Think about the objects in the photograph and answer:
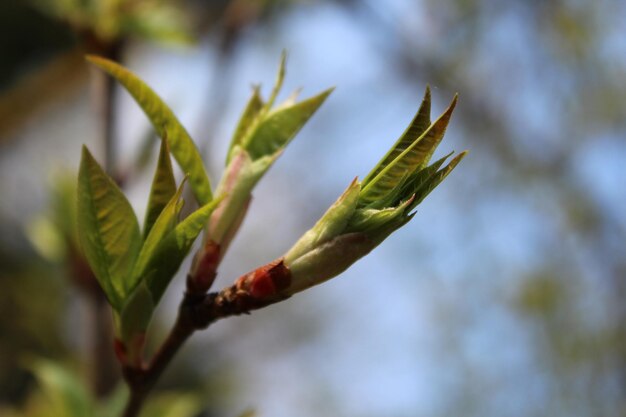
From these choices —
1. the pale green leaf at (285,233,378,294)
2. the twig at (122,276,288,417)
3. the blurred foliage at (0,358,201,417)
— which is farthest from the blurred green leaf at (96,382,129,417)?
the pale green leaf at (285,233,378,294)

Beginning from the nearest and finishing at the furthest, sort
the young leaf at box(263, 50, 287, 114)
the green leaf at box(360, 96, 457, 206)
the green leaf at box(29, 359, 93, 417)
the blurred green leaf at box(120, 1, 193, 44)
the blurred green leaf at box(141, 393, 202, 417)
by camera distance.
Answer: the green leaf at box(360, 96, 457, 206) < the young leaf at box(263, 50, 287, 114) < the green leaf at box(29, 359, 93, 417) < the blurred green leaf at box(141, 393, 202, 417) < the blurred green leaf at box(120, 1, 193, 44)

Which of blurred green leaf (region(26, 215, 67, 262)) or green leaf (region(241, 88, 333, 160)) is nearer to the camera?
green leaf (region(241, 88, 333, 160))

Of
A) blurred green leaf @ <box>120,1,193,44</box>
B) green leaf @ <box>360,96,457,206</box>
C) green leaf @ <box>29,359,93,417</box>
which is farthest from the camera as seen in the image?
blurred green leaf @ <box>120,1,193,44</box>

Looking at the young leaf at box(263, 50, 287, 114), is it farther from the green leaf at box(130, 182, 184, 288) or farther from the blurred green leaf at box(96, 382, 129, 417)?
the blurred green leaf at box(96, 382, 129, 417)

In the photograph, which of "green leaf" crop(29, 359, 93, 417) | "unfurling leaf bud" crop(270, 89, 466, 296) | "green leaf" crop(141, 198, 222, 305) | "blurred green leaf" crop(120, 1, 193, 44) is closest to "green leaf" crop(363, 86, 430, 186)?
"unfurling leaf bud" crop(270, 89, 466, 296)

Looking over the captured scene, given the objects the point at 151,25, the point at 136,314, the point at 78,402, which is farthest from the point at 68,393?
the point at 151,25

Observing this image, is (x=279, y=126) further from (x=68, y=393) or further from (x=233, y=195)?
(x=68, y=393)

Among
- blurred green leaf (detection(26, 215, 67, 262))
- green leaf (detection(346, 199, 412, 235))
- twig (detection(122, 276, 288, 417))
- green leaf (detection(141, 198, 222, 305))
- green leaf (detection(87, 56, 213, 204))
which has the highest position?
blurred green leaf (detection(26, 215, 67, 262))

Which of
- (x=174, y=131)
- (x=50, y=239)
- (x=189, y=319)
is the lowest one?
(x=189, y=319)

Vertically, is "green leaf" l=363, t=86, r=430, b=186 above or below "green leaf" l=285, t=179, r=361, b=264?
above
